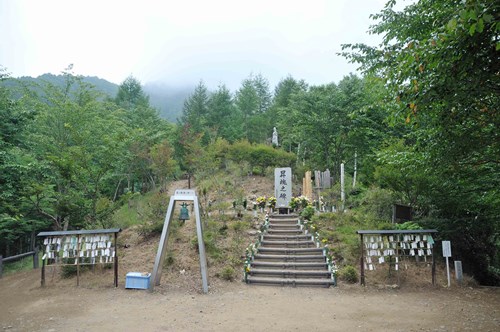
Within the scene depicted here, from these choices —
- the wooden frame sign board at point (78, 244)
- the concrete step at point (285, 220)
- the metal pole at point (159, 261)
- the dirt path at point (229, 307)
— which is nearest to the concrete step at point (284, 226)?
the concrete step at point (285, 220)

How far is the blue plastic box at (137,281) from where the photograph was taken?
27.3 feet

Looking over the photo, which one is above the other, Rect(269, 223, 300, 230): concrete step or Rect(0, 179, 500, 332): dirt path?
Rect(269, 223, 300, 230): concrete step

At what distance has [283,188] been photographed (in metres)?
15.4

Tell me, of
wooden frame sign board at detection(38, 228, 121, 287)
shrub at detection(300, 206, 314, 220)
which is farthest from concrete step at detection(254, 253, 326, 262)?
wooden frame sign board at detection(38, 228, 121, 287)

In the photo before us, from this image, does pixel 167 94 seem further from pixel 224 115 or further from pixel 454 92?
pixel 454 92

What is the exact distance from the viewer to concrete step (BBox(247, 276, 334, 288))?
8.65 metres

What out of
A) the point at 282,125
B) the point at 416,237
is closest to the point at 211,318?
the point at 416,237

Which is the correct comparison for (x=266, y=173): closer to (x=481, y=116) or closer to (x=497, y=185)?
(x=497, y=185)

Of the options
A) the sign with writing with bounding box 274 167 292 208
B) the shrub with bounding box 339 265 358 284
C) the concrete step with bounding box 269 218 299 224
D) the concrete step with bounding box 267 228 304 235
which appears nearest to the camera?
the shrub with bounding box 339 265 358 284

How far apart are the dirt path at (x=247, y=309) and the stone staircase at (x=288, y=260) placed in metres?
0.37

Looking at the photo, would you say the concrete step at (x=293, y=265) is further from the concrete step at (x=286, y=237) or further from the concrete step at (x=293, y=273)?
the concrete step at (x=286, y=237)

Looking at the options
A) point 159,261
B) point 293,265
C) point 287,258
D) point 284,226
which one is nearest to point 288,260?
point 287,258

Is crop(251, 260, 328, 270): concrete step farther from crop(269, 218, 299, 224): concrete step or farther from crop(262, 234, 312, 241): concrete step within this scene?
crop(269, 218, 299, 224): concrete step

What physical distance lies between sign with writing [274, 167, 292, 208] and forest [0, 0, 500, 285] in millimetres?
2147
